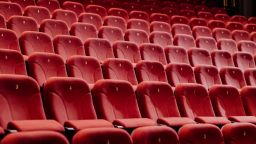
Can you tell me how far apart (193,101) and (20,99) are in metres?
0.30

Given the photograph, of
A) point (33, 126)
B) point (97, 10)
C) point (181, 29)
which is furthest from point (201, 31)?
point (33, 126)

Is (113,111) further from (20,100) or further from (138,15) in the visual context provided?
(138,15)

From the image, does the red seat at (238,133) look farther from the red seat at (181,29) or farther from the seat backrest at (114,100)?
the red seat at (181,29)

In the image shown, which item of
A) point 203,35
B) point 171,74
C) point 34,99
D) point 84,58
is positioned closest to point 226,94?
point 171,74

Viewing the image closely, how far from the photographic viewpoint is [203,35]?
122 centimetres

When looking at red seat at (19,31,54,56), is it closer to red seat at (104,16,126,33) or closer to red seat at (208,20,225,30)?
red seat at (104,16,126,33)

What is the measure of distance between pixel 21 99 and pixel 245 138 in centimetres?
30

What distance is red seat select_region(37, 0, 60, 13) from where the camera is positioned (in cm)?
117

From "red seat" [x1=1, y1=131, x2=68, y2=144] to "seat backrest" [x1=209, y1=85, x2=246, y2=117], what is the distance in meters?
0.42

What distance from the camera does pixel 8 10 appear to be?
1.00m

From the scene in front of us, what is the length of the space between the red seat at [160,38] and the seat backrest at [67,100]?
48 centimetres

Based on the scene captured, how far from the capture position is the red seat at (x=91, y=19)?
3.59 feet

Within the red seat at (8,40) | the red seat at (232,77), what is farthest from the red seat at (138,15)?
the red seat at (8,40)

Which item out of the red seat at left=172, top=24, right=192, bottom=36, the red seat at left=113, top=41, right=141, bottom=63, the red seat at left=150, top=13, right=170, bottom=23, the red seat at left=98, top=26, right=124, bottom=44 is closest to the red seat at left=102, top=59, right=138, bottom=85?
the red seat at left=113, top=41, right=141, bottom=63
